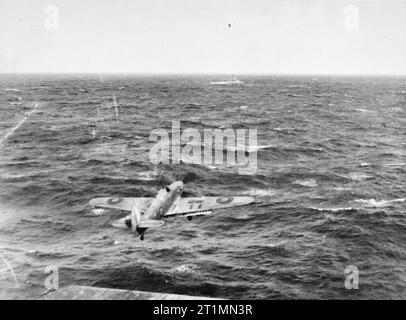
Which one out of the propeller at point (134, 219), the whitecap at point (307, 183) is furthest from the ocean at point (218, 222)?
the propeller at point (134, 219)

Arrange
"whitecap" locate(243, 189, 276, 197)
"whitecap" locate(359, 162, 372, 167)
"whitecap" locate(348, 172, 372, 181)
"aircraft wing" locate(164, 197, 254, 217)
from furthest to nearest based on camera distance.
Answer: "whitecap" locate(359, 162, 372, 167), "whitecap" locate(348, 172, 372, 181), "whitecap" locate(243, 189, 276, 197), "aircraft wing" locate(164, 197, 254, 217)

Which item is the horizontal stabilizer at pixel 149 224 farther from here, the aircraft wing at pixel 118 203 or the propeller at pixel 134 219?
the aircraft wing at pixel 118 203

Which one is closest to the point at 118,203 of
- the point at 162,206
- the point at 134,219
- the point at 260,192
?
the point at 162,206

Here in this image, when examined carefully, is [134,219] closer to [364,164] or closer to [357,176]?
[357,176]

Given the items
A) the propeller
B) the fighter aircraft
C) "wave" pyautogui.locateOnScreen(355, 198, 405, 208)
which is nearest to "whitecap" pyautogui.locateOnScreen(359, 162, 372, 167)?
"wave" pyautogui.locateOnScreen(355, 198, 405, 208)

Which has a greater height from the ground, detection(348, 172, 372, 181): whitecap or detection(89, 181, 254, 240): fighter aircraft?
detection(89, 181, 254, 240): fighter aircraft

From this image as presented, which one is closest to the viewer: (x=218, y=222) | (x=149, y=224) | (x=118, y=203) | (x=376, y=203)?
(x=149, y=224)

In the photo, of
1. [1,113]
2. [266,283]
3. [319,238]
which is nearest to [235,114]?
[1,113]

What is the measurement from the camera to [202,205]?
3831 centimetres

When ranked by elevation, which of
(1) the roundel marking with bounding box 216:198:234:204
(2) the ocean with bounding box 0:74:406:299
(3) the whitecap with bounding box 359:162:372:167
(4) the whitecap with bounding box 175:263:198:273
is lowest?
(4) the whitecap with bounding box 175:263:198:273

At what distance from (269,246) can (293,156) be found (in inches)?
1425

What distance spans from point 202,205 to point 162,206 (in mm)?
4337

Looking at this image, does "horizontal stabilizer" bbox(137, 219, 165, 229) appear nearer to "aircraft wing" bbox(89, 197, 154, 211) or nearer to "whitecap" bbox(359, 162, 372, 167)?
"aircraft wing" bbox(89, 197, 154, 211)

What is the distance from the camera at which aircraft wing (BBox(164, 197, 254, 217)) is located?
36656 millimetres
